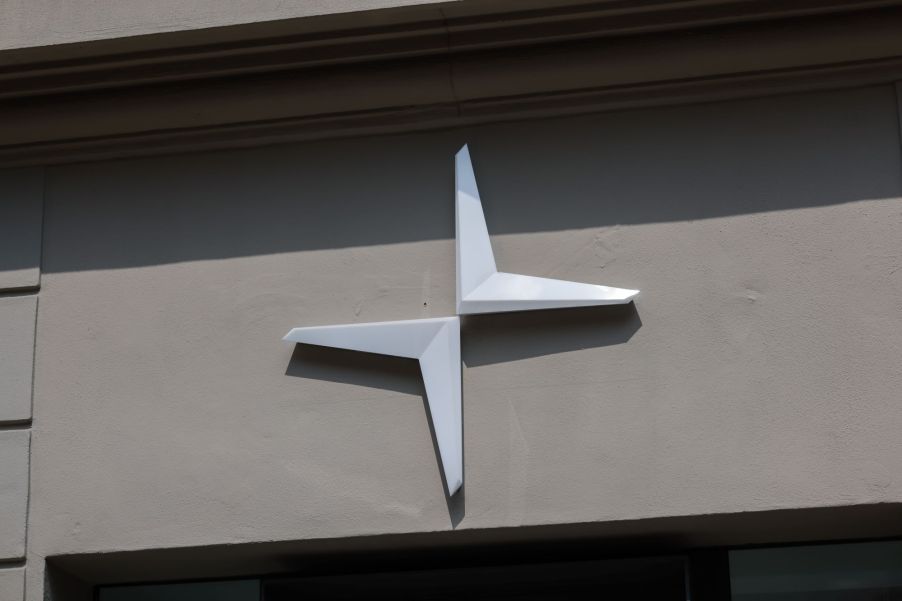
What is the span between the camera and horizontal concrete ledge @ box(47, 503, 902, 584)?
6148mm

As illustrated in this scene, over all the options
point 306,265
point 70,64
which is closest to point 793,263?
point 306,265

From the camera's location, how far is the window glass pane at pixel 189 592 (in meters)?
6.74

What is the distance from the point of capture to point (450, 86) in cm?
674

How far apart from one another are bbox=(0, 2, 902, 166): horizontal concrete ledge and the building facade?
0.05 ft

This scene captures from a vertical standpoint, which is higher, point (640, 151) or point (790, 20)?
point (790, 20)

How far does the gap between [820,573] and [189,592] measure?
10.5ft

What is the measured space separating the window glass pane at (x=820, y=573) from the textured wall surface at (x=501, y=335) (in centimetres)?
57

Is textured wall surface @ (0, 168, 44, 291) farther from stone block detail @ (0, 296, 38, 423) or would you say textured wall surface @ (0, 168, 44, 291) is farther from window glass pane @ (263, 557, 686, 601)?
window glass pane @ (263, 557, 686, 601)

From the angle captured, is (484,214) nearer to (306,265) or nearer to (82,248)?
(306,265)

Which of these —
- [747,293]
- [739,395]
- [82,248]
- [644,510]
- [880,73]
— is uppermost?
[880,73]

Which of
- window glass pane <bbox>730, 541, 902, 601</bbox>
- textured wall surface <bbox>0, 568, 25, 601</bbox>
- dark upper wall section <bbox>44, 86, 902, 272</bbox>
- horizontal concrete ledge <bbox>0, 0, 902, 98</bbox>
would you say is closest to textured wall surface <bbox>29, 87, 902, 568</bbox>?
dark upper wall section <bbox>44, 86, 902, 272</bbox>

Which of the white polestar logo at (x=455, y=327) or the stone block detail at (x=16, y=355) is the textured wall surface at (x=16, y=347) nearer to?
the stone block detail at (x=16, y=355)

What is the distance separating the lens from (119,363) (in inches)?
261

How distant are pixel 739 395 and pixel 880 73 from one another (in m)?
1.83
